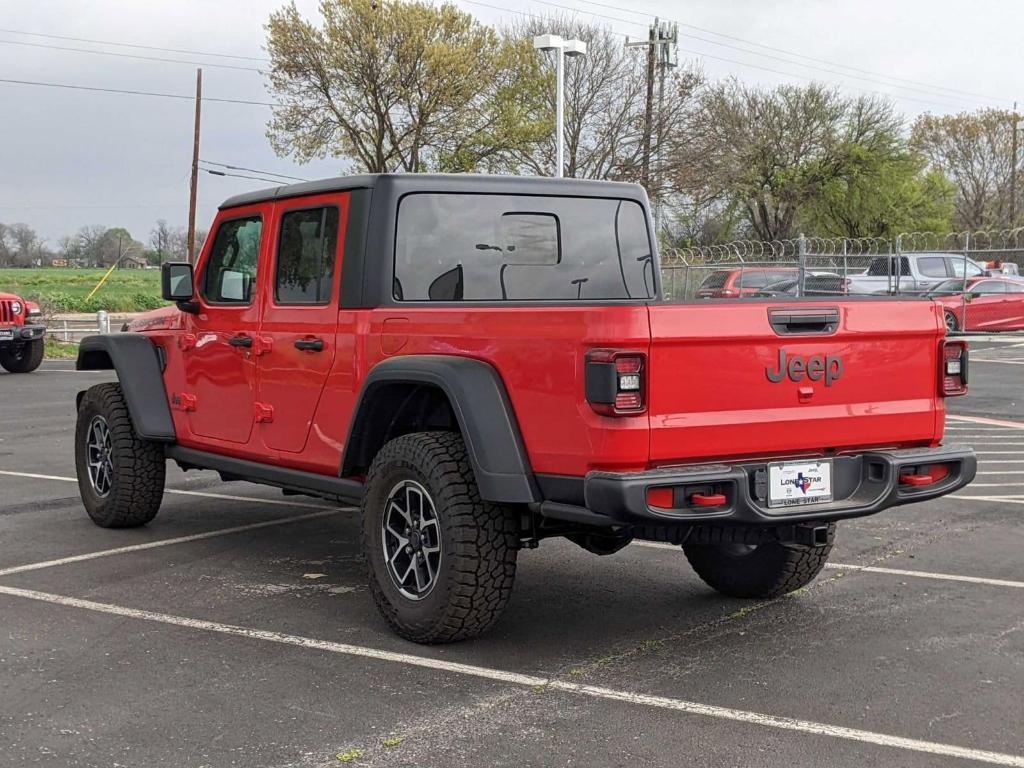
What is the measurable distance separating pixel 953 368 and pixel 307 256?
2.96 m

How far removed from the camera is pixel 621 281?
642cm

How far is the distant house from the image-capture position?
96919 millimetres

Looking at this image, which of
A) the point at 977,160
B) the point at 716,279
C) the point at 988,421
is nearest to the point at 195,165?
the point at 716,279

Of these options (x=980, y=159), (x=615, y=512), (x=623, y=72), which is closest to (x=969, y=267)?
(x=623, y=72)

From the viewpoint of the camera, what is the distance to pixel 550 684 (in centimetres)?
472

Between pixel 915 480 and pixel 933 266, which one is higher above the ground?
pixel 933 266

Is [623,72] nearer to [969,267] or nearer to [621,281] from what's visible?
[969,267]

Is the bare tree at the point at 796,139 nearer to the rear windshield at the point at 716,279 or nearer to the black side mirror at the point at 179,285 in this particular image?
the rear windshield at the point at 716,279

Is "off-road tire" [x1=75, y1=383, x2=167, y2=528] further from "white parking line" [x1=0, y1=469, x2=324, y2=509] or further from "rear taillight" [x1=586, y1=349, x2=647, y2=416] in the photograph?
"rear taillight" [x1=586, y1=349, x2=647, y2=416]

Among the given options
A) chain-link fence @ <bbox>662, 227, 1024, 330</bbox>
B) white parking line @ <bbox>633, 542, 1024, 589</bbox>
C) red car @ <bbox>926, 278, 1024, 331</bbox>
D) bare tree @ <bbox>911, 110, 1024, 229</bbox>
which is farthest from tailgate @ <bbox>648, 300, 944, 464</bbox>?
bare tree @ <bbox>911, 110, 1024, 229</bbox>

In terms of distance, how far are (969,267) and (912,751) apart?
31127 mm

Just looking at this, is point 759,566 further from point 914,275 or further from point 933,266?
point 933,266

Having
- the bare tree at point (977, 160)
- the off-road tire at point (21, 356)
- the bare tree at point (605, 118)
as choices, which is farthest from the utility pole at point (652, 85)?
the bare tree at point (977, 160)

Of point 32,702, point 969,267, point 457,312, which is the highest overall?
point 969,267
